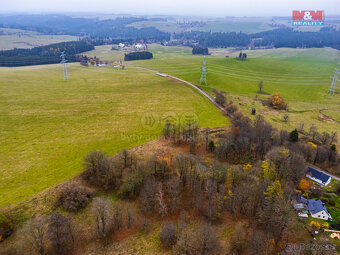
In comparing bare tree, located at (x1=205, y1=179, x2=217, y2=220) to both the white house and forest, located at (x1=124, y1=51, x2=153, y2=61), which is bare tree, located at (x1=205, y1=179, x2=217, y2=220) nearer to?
the white house

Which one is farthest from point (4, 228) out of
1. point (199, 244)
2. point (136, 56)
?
point (136, 56)

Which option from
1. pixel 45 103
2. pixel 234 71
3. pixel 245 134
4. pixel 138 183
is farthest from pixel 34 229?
pixel 234 71

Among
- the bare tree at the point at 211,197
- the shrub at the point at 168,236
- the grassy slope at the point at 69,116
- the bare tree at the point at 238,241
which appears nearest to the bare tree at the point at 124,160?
the grassy slope at the point at 69,116

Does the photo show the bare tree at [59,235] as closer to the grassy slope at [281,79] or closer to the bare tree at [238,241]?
the bare tree at [238,241]

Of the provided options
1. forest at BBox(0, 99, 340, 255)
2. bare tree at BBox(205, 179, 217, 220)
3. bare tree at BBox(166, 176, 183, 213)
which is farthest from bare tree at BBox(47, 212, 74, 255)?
bare tree at BBox(205, 179, 217, 220)

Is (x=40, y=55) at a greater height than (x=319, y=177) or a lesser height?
greater

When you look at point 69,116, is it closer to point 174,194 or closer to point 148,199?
point 148,199
